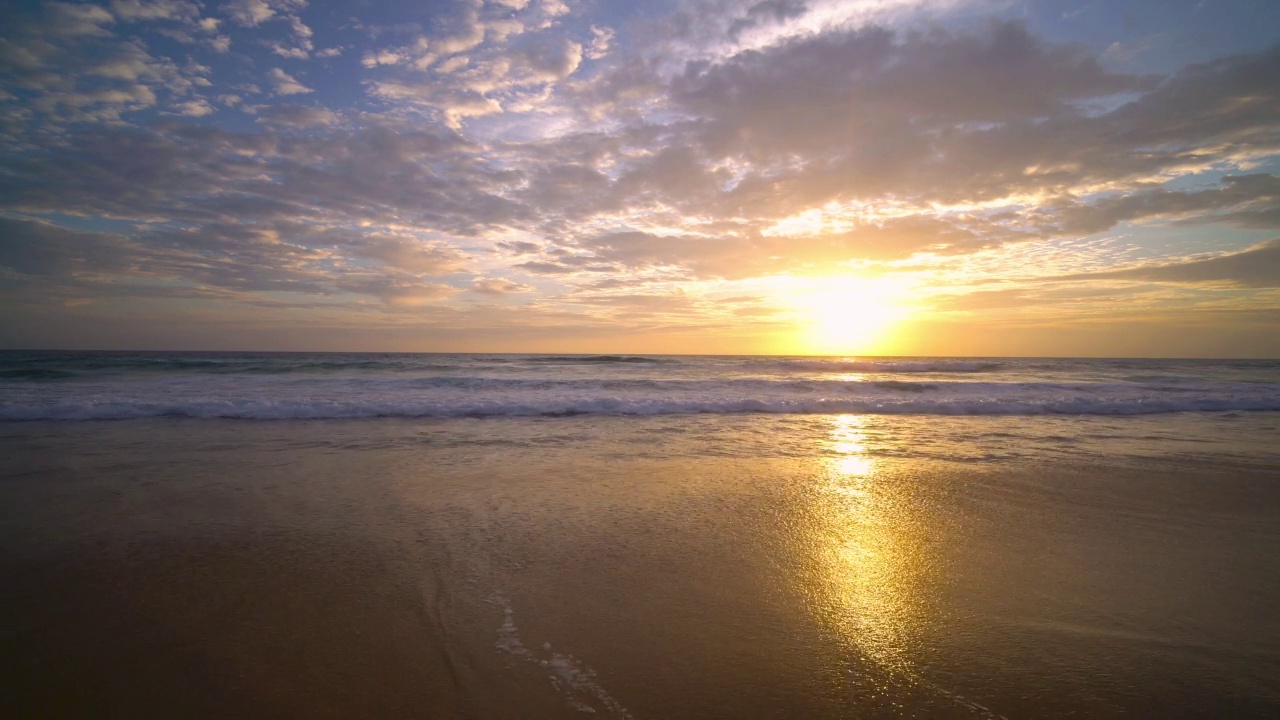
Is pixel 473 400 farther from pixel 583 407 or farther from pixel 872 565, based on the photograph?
pixel 872 565

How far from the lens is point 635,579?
3551mm

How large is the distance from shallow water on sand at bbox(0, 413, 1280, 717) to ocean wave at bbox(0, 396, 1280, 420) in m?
4.56

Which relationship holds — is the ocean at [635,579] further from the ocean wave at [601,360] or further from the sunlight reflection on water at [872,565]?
the ocean wave at [601,360]

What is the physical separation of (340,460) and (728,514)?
15.9ft

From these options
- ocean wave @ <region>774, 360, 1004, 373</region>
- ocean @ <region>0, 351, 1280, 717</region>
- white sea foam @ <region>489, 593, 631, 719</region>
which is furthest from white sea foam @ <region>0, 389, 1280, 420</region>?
ocean wave @ <region>774, 360, 1004, 373</region>

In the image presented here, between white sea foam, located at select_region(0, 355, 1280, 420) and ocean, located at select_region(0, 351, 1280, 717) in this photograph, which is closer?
ocean, located at select_region(0, 351, 1280, 717)

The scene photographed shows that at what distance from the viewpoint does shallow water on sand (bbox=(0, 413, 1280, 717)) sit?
7.85 ft

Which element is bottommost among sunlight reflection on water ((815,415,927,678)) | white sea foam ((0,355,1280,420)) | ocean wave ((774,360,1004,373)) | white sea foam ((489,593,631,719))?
white sea foam ((489,593,631,719))

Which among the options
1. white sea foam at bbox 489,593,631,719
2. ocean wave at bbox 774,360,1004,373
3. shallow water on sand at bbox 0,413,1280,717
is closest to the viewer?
white sea foam at bbox 489,593,631,719

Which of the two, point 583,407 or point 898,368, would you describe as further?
point 898,368

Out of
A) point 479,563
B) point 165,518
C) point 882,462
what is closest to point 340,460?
point 165,518

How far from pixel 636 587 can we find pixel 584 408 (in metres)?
9.49

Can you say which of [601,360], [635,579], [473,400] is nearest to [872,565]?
[635,579]

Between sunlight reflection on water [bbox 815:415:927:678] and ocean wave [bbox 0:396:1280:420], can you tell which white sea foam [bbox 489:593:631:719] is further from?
ocean wave [bbox 0:396:1280:420]
